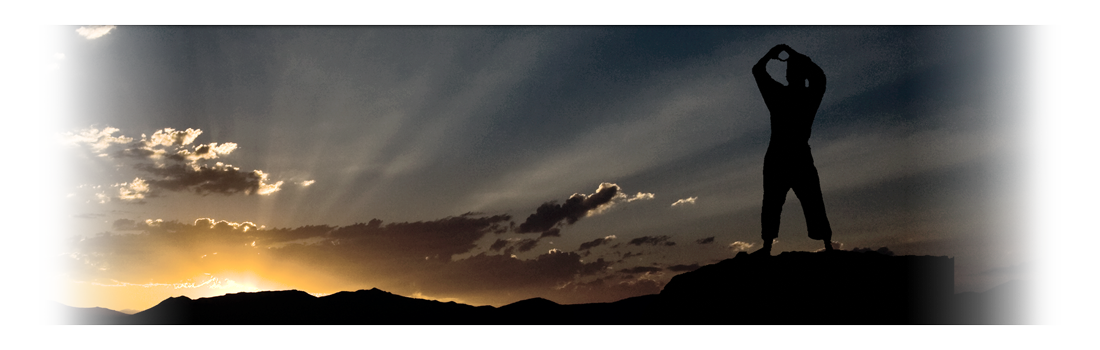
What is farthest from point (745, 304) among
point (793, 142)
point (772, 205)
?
point (793, 142)

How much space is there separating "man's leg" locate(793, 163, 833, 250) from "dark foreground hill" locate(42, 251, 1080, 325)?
0.19 metres

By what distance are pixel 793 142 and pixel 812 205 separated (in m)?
0.53

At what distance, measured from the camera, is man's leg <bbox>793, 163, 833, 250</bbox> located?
6.09 m

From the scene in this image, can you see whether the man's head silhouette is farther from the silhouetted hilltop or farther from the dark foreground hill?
the silhouetted hilltop

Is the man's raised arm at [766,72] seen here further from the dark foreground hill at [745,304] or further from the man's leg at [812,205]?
the dark foreground hill at [745,304]

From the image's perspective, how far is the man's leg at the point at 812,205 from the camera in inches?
240

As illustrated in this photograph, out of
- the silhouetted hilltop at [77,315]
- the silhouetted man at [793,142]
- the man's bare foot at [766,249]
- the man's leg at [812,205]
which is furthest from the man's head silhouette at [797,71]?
the silhouetted hilltop at [77,315]

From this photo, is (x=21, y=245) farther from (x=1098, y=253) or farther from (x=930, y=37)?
(x=1098, y=253)

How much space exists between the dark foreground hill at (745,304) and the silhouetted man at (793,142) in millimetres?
282

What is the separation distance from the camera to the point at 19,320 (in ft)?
19.8

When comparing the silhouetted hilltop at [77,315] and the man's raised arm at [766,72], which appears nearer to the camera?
the man's raised arm at [766,72]

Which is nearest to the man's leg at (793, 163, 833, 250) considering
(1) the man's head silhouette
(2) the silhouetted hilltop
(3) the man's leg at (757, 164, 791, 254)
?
(3) the man's leg at (757, 164, 791, 254)
